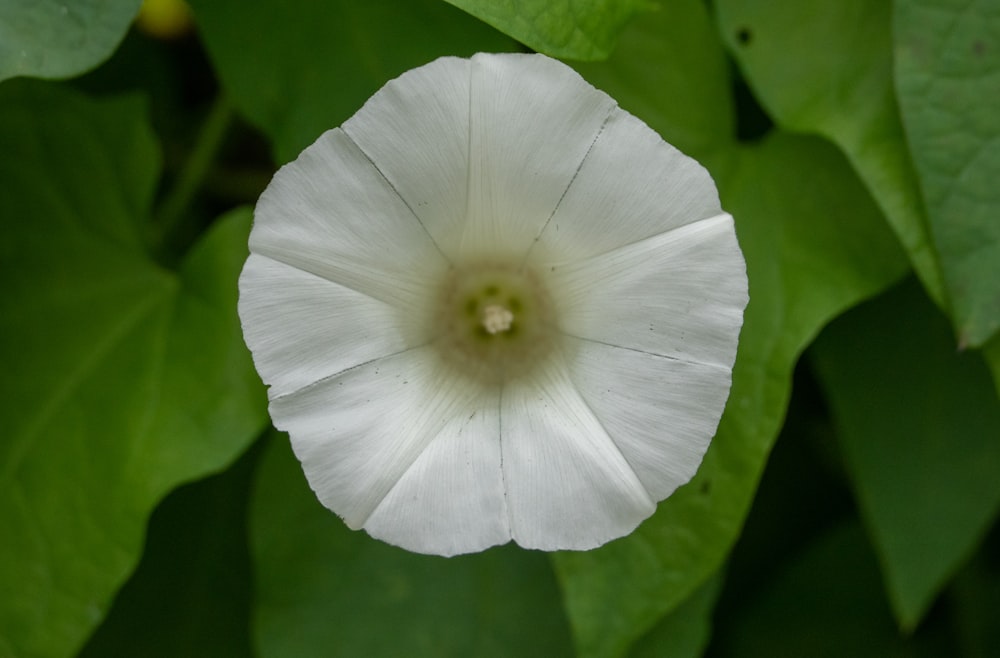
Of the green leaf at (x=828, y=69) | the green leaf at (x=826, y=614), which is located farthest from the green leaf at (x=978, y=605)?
the green leaf at (x=828, y=69)

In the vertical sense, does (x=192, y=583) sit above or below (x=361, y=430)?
below

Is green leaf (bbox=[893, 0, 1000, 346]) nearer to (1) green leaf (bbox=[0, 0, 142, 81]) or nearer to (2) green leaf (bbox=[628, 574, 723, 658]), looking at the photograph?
(2) green leaf (bbox=[628, 574, 723, 658])

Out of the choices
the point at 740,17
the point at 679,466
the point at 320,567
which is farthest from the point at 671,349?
the point at 320,567

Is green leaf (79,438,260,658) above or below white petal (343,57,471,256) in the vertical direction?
below

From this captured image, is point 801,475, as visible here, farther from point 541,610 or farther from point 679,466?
point 679,466

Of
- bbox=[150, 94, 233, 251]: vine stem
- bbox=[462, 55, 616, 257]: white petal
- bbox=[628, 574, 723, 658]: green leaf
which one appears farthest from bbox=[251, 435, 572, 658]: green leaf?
bbox=[462, 55, 616, 257]: white petal

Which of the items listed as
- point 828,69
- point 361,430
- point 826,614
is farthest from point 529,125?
point 826,614

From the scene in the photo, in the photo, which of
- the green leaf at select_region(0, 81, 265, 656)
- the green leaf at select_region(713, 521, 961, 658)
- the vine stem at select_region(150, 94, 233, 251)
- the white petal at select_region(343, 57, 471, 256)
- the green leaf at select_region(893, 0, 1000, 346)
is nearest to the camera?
the white petal at select_region(343, 57, 471, 256)

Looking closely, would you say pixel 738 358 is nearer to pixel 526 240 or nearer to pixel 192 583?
pixel 526 240
